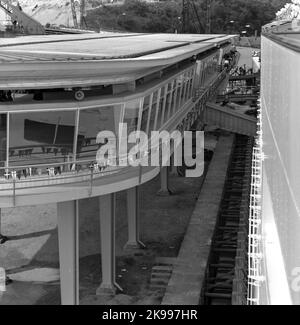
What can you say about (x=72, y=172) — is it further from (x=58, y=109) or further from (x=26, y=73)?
(x=26, y=73)

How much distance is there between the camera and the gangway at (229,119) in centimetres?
3584

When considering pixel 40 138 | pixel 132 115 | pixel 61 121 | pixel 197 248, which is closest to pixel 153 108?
pixel 132 115

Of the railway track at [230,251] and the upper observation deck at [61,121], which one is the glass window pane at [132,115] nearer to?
the upper observation deck at [61,121]

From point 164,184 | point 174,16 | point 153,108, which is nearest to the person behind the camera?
point 153,108

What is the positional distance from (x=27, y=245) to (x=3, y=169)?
380 inches

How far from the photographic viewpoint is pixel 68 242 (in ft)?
50.2

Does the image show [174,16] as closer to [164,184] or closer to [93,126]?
[164,184]

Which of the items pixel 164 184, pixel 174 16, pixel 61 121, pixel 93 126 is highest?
pixel 174 16

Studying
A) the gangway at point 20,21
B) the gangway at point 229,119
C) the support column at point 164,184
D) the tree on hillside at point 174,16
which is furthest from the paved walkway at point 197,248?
the tree on hillside at point 174,16

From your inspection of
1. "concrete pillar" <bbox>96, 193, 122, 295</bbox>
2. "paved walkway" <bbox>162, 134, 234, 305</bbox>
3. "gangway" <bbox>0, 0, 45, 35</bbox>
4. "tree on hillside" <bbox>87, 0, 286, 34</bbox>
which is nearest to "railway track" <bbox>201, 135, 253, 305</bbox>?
"paved walkway" <bbox>162, 134, 234, 305</bbox>

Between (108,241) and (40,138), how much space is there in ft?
18.0

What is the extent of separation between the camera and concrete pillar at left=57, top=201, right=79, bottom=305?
49.8ft

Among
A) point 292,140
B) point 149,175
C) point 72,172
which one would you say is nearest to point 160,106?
point 149,175

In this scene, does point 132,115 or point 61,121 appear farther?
point 132,115
